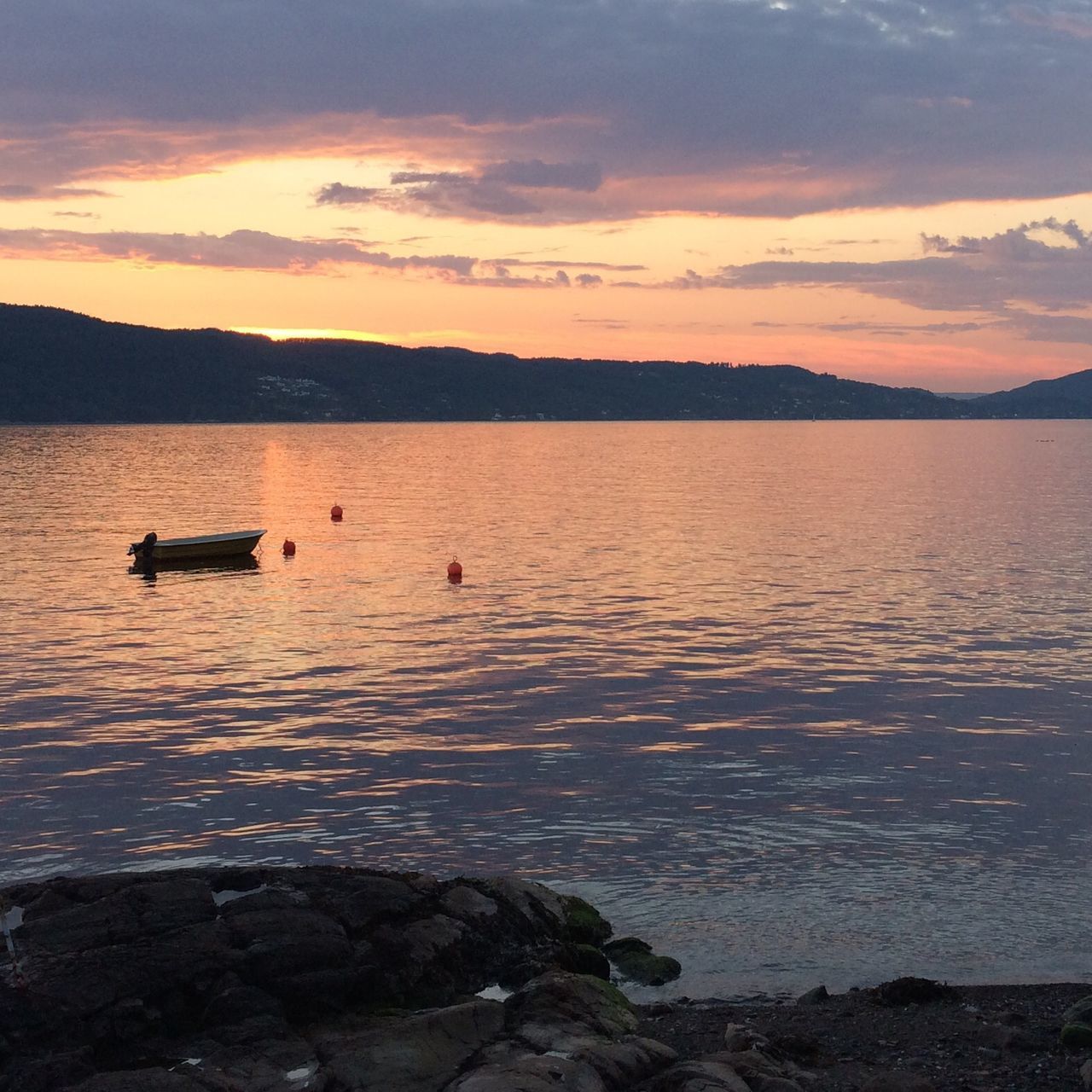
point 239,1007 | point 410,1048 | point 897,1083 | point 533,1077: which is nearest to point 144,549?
point 239,1007

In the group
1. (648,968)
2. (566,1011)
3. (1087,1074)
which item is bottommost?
(648,968)

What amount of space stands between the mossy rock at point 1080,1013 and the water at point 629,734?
177 cm

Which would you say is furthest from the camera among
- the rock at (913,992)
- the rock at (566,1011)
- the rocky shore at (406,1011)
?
the rock at (913,992)

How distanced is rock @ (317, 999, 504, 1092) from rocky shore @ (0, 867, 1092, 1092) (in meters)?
0.02

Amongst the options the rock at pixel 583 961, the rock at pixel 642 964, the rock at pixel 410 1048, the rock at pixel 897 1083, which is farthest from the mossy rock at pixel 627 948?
the rock at pixel 897 1083

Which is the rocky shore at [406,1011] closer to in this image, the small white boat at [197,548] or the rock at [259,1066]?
the rock at [259,1066]

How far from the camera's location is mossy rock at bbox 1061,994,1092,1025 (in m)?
12.7

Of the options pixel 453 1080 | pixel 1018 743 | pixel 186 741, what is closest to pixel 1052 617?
pixel 1018 743

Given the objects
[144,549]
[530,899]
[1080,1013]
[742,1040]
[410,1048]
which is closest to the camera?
[410,1048]

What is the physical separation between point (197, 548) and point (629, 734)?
34388 mm

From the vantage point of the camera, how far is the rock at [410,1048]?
11195mm

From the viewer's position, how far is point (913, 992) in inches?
532

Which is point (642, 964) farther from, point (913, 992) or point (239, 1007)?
point (239, 1007)

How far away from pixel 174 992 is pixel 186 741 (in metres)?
12.5
